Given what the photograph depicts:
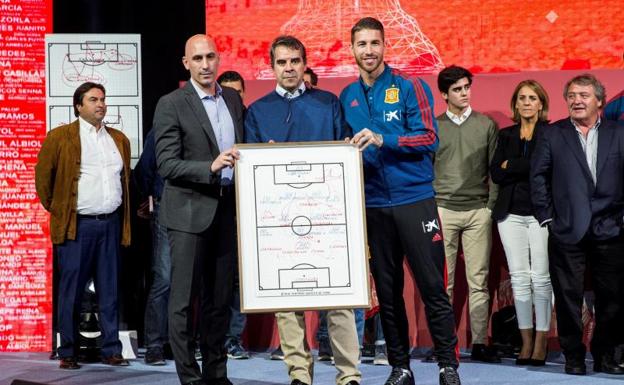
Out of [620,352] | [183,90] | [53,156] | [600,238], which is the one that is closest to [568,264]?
[600,238]

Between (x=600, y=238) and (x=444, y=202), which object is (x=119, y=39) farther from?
(x=600, y=238)

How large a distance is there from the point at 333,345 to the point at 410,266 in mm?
515

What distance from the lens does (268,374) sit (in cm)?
562

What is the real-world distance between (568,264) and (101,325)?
2880mm

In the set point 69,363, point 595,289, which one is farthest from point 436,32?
point 69,363

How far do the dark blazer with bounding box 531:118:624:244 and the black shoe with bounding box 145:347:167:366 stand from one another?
2.45 meters

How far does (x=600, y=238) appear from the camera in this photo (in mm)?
5539

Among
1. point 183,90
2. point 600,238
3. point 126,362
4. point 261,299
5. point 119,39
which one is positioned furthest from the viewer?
point 119,39

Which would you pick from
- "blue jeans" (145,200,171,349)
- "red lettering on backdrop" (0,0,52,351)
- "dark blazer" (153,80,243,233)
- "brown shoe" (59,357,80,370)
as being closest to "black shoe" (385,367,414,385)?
"dark blazer" (153,80,243,233)

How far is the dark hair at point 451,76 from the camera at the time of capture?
6.04m

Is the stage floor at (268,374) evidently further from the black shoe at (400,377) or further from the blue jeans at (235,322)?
the black shoe at (400,377)

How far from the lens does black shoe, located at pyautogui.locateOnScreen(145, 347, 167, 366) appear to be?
19.9 ft

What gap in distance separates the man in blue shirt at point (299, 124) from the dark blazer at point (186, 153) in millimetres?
223

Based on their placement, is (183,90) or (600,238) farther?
(600,238)
